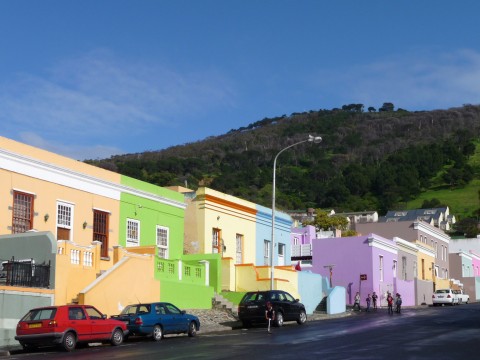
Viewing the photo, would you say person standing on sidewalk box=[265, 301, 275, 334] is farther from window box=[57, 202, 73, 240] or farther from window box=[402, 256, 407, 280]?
window box=[402, 256, 407, 280]

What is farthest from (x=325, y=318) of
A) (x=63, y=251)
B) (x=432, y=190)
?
(x=432, y=190)

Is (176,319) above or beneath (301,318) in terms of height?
above

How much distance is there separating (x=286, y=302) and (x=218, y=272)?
485 centimetres

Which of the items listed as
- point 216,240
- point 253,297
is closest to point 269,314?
point 253,297

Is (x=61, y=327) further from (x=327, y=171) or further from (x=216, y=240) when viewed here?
(x=327, y=171)

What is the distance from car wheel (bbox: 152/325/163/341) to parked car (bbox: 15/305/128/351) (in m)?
2.49

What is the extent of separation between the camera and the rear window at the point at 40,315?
21.2 m

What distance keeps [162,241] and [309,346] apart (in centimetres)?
1654

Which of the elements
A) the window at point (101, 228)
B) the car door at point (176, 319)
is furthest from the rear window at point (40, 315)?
the window at point (101, 228)

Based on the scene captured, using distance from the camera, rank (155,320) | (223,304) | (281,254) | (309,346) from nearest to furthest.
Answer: (309,346) < (155,320) < (223,304) < (281,254)

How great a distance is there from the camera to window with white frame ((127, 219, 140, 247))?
111 feet

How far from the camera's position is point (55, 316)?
2116 centimetres

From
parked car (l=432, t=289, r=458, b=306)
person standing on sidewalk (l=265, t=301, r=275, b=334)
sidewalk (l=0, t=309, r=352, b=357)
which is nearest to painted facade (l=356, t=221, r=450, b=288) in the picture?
parked car (l=432, t=289, r=458, b=306)

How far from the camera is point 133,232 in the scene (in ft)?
112
